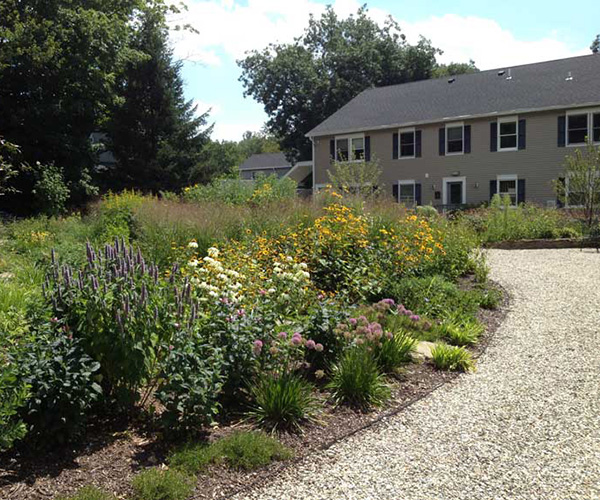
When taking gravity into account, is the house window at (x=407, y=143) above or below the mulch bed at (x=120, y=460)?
above

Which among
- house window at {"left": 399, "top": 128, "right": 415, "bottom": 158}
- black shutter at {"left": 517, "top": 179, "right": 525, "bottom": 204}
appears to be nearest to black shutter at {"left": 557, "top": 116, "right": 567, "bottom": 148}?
black shutter at {"left": 517, "top": 179, "right": 525, "bottom": 204}

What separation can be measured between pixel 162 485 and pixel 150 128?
22333mm

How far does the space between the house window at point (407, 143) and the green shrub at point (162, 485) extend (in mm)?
23680

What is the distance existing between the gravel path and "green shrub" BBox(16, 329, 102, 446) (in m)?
1.01

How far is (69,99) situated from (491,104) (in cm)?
1690

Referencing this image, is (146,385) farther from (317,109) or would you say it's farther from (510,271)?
(317,109)

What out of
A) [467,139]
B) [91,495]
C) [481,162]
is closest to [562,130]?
[481,162]

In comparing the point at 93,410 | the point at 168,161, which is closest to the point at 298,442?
the point at 93,410

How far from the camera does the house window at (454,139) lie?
24086mm

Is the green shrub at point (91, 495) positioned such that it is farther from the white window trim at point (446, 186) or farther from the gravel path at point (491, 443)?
the white window trim at point (446, 186)

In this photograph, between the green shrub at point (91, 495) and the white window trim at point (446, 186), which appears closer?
the green shrub at point (91, 495)

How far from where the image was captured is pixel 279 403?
11.7 ft

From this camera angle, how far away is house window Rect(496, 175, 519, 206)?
22.8 meters

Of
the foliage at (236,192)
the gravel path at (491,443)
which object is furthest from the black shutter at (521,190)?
the gravel path at (491,443)
